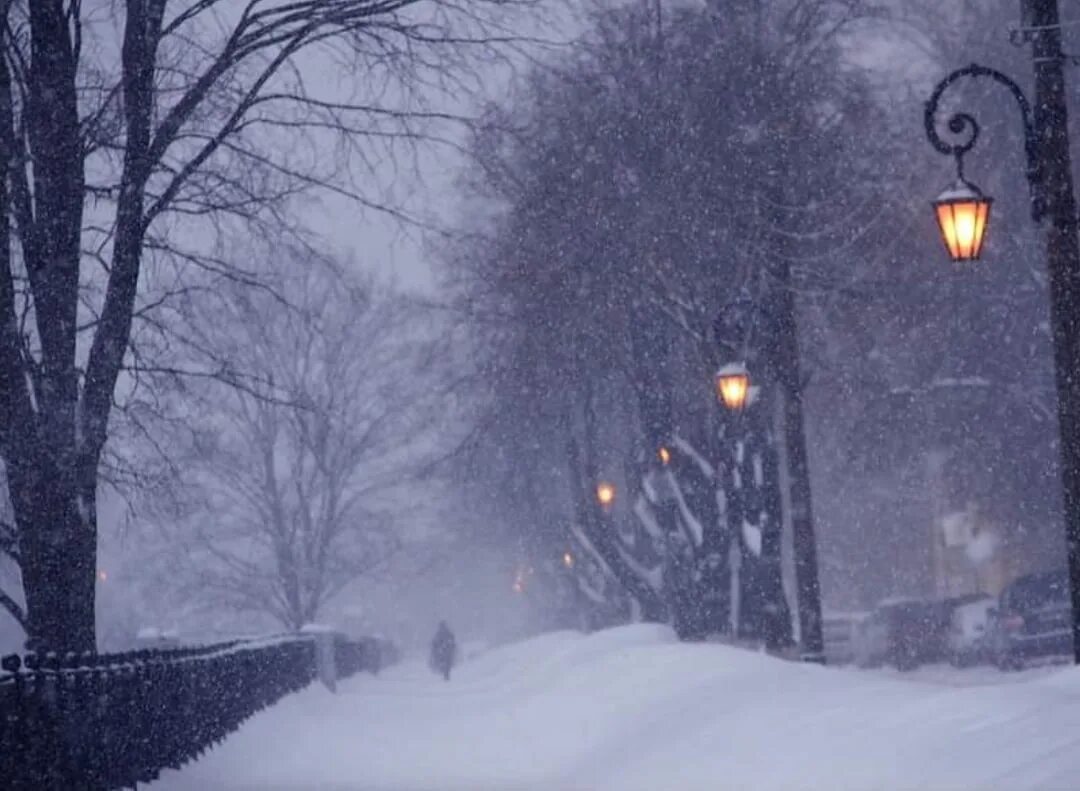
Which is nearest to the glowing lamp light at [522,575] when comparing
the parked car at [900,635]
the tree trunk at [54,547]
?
the parked car at [900,635]

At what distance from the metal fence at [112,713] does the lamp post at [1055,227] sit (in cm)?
716

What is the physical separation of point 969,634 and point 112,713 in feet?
80.9

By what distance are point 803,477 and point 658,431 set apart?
7.27m

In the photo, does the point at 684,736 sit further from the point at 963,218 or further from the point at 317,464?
the point at 317,464

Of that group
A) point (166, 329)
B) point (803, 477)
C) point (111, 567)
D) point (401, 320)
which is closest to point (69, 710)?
point (166, 329)

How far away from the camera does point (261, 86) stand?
1577 cm

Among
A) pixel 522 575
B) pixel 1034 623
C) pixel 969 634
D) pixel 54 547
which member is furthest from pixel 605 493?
pixel 522 575

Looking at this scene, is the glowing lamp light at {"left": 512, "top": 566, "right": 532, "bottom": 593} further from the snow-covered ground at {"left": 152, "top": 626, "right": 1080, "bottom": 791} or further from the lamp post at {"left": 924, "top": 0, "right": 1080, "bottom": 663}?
the lamp post at {"left": 924, "top": 0, "right": 1080, "bottom": 663}

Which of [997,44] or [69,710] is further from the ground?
[997,44]

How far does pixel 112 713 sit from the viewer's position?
1447cm

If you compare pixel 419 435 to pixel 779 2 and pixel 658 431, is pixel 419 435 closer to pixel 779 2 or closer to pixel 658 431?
pixel 658 431

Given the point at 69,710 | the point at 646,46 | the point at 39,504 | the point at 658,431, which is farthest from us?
the point at 658,431

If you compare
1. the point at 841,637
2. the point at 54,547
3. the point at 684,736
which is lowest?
the point at 684,736

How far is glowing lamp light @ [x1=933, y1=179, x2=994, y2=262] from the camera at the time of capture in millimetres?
13492
